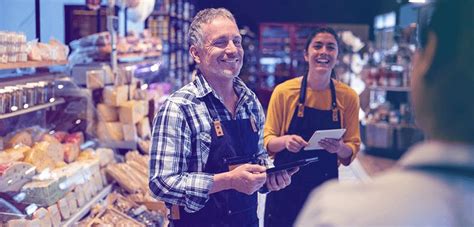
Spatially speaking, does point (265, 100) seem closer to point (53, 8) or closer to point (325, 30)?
point (53, 8)

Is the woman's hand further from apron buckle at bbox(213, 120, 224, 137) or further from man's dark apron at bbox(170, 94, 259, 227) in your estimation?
apron buckle at bbox(213, 120, 224, 137)

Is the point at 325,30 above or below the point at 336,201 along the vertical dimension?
above

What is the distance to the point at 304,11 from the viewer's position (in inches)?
601

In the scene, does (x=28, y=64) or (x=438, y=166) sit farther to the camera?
(x=28, y=64)

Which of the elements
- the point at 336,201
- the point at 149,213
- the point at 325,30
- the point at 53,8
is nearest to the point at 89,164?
the point at 149,213

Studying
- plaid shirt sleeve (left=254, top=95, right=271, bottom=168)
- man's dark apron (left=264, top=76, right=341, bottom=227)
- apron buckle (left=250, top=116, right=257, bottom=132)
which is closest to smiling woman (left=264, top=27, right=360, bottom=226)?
man's dark apron (left=264, top=76, right=341, bottom=227)

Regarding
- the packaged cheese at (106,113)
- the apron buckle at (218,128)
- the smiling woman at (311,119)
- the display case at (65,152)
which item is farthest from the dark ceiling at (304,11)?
the apron buckle at (218,128)

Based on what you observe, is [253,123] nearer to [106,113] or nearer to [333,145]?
[333,145]

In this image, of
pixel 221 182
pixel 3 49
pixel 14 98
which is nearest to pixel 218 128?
pixel 221 182

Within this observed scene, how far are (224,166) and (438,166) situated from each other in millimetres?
1347

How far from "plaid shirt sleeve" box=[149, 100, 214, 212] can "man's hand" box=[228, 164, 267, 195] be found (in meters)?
0.07

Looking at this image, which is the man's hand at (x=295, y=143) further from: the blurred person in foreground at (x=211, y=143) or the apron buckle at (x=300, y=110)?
the blurred person in foreground at (x=211, y=143)

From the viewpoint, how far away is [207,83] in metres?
1.99

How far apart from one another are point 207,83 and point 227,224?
1.59 feet
